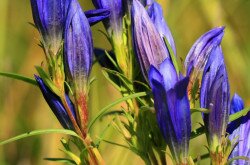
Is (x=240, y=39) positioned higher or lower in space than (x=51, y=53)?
lower

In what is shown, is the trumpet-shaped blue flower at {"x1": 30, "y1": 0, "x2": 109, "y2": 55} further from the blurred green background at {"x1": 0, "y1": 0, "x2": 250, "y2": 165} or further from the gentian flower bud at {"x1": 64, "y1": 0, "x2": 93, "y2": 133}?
the blurred green background at {"x1": 0, "y1": 0, "x2": 250, "y2": 165}

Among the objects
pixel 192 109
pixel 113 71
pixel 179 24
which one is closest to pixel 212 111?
pixel 192 109

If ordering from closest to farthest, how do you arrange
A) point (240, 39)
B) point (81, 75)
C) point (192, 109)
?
1. point (192, 109)
2. point (81, 75)
3. point (240, 39)

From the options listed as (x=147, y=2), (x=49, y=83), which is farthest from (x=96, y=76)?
(x=49, y=83)

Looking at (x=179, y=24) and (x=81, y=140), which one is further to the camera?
(x=179, y=24)

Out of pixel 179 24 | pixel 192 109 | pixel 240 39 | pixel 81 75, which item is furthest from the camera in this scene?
pixel 179 24

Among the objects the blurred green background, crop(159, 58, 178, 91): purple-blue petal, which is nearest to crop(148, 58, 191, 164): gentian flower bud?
crop(159, 58, 178, 91): purple-blue petal

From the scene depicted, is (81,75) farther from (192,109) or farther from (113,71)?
(192,109)
